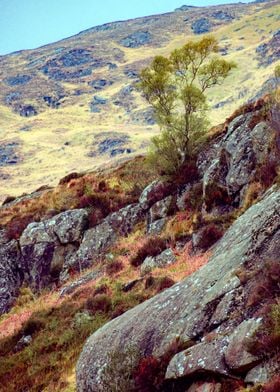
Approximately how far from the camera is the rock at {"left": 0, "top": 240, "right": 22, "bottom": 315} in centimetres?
2414

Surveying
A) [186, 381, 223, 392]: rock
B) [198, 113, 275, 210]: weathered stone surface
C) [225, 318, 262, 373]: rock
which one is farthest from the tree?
[186, 381, 223, 392]: rock


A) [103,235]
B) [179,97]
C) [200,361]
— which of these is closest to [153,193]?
[103,235]

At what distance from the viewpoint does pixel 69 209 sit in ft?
90.7

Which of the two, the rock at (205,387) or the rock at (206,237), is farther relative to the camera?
the rock at (206,237)

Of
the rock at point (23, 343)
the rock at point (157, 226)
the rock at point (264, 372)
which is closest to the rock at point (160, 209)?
the rock at point (157, 226)

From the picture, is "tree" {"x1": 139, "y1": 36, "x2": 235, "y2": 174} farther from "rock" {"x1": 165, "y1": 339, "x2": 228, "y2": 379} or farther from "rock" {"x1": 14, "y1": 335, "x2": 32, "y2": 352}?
"rock" {"x1": 165, "y1": 339, "x2": 228, "y2": 379}

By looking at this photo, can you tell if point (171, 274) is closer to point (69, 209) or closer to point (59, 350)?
point (59, 350)

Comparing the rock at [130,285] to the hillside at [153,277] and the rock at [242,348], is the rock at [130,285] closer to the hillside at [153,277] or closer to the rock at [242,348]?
the hillside at [153,277]

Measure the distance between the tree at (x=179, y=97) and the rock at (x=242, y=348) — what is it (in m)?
17.5

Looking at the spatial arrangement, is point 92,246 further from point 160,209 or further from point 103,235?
point 160,209

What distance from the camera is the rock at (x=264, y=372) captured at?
21.8 feet

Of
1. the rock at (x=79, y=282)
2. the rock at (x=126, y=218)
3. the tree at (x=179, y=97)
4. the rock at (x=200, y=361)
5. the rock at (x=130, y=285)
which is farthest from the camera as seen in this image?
the tree at (x=179, y=97)

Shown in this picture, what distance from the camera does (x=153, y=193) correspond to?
81.1 ft

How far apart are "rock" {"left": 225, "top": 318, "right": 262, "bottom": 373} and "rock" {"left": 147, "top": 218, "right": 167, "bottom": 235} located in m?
14.5
